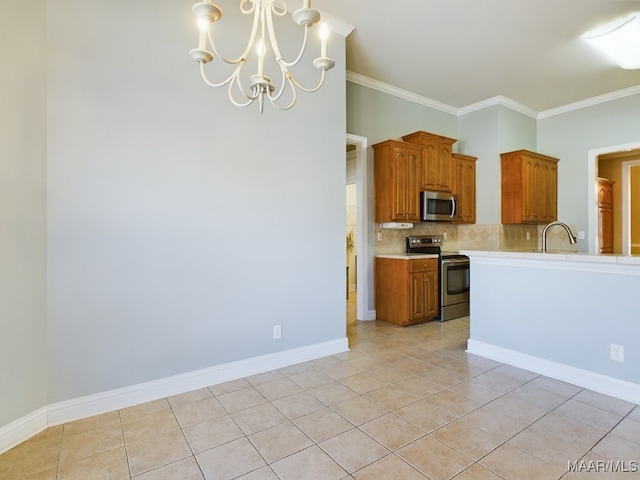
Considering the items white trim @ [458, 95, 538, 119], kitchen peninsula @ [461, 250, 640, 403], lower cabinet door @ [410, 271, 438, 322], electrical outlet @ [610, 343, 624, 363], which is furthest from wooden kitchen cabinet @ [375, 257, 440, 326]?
white trim @ [458, 95, 538, 119]

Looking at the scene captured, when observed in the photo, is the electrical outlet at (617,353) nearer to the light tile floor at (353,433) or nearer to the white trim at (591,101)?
the light tile floor at (353,433)

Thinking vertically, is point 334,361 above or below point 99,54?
below

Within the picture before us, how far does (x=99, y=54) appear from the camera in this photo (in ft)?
7.39

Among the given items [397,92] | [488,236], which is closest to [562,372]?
[488,236]

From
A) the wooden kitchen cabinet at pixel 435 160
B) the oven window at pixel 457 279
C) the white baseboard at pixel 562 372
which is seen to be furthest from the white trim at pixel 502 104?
the white baseboard at pixel 562 372

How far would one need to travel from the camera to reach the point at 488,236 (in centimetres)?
529

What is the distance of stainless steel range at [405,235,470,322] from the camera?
4.59 meters

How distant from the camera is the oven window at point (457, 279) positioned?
15.3 feet

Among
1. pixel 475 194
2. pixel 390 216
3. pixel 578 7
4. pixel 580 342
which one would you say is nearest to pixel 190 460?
pixel 580 342

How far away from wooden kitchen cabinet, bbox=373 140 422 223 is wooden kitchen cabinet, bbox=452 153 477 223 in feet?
2.87

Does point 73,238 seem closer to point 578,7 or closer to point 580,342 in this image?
point 580,342

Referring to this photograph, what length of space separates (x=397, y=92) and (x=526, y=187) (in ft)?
7.79

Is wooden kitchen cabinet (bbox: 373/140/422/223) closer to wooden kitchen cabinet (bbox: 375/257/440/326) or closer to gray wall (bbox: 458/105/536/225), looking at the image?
wooden kitchen cabinet (bbox: 375/257/440/326)

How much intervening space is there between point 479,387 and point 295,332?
1.57m
